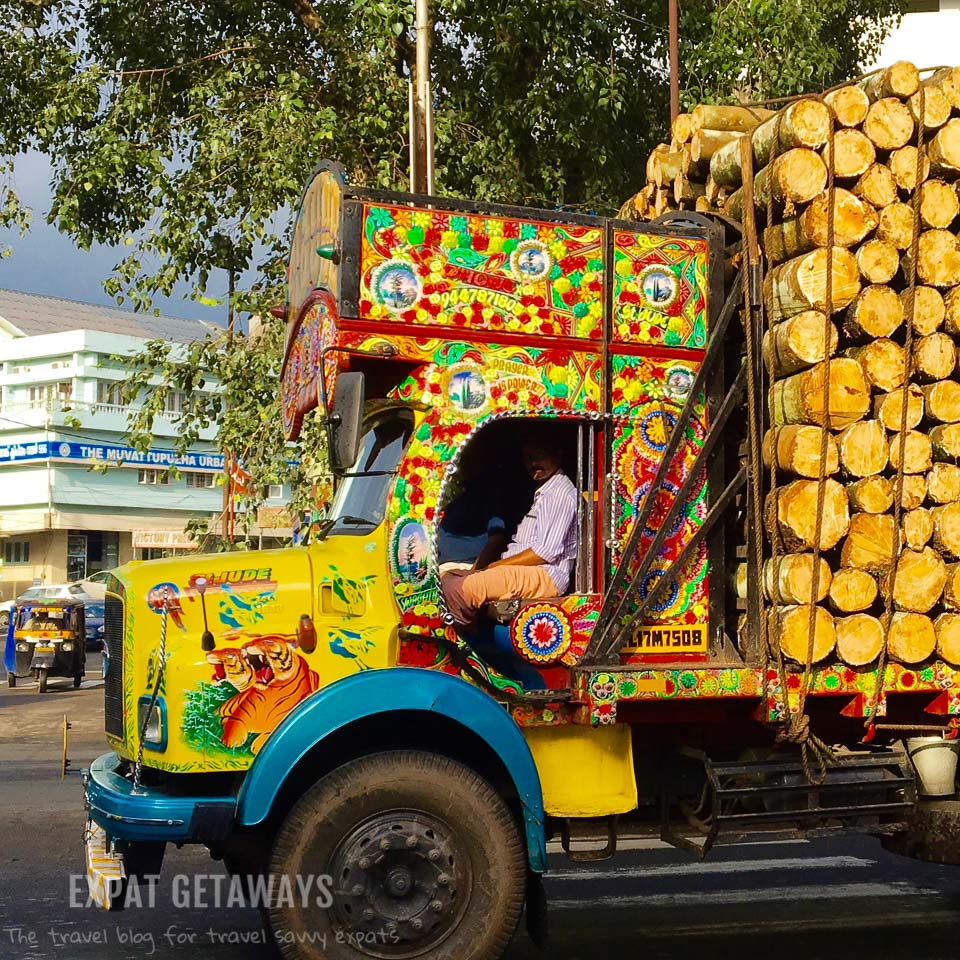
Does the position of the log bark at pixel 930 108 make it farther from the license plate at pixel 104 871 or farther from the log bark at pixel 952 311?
the license plate at pixel 104 871

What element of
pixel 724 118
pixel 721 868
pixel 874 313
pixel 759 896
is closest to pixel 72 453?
pixel 721 868

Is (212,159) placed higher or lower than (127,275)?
higher

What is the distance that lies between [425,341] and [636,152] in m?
11.9

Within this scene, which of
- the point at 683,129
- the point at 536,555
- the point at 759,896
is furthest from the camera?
the point at 683,129

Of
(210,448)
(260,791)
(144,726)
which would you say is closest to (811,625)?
(260,791)

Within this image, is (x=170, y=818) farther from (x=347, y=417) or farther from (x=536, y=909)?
(x=347, y=417)

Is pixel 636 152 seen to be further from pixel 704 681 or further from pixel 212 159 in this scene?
pixel 704 681

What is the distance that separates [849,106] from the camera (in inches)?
248

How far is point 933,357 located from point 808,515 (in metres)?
0.93

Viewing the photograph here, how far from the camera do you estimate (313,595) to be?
5727 millimetres

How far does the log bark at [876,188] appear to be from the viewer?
6.29 m

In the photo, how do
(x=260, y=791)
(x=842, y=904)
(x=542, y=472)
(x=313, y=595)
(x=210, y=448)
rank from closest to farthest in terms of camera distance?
(x=260, y=791) → (x=313, y=595) → (x=542, y=472) → (x=842, y=904) → (x=210, y=448)

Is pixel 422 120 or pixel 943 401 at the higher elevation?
pixel 422 120

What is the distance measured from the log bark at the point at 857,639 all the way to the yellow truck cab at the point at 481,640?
0.06 m
